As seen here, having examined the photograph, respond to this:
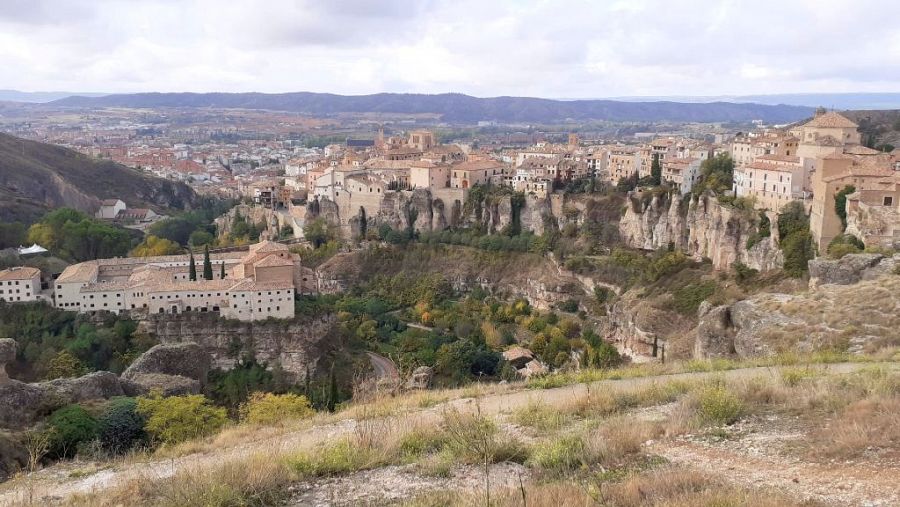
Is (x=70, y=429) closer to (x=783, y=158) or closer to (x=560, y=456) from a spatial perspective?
(x=560, y=456)

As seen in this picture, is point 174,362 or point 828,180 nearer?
point 174,362

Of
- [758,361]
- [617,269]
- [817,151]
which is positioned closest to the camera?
[758,361]

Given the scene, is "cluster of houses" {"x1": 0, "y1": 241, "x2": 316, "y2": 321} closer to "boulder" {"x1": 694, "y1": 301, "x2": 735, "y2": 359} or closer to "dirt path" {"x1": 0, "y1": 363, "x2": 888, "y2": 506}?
"boulder" {"x1": 694, "y1": 301, "x2": 735, "y2": 359}

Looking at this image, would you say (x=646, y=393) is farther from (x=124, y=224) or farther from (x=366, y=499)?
(x=124, y=224)

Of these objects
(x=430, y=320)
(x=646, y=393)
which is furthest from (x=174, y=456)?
(x=430, y=320)

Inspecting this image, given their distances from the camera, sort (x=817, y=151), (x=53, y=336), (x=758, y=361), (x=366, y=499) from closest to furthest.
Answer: (x=366, y=499) → (x=758, y=361) → (x=53, y=336) → (x=817, y=151)

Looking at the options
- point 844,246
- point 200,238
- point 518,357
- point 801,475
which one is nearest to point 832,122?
point 844,246
